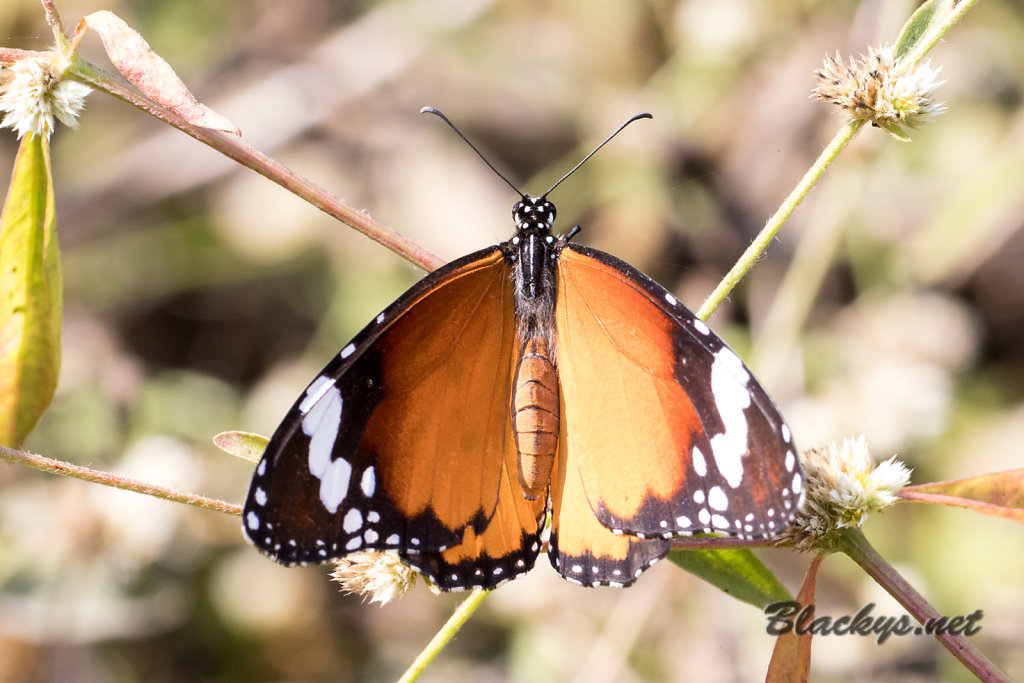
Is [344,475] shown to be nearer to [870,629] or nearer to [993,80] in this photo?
[870,629]

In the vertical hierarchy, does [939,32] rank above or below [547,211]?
below

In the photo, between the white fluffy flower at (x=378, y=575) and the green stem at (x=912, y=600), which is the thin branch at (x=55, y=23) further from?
the green stem at (x=912, y=600)

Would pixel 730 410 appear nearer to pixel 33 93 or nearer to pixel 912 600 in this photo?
pixel 912 600

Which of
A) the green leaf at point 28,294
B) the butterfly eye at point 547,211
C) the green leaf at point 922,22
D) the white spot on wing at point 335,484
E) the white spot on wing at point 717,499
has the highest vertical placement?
the butterfly eye at point 547,211

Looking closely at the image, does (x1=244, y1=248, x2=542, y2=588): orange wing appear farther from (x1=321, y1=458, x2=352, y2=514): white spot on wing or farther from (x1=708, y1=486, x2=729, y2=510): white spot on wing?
(x1=708, y1=486, x2=729, y2=510): white spot on wing

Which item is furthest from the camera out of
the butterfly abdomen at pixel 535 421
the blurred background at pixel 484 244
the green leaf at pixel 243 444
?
the blurred background at pixel 484 244

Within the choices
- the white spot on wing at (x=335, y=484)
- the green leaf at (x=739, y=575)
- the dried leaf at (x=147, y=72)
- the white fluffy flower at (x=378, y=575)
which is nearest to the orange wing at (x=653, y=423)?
the green leaf at (x=739, y=575)

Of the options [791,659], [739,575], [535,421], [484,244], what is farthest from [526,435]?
[484,244]

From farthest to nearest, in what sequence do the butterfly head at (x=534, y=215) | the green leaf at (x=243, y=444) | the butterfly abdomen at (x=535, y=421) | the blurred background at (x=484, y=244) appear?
the blurred background at (x=484, y=244) → the butterfly head at (x=534, y=215) → the butterfly abdomen at (x=535, y=421) → the green leaf at (x=243, y=444)
